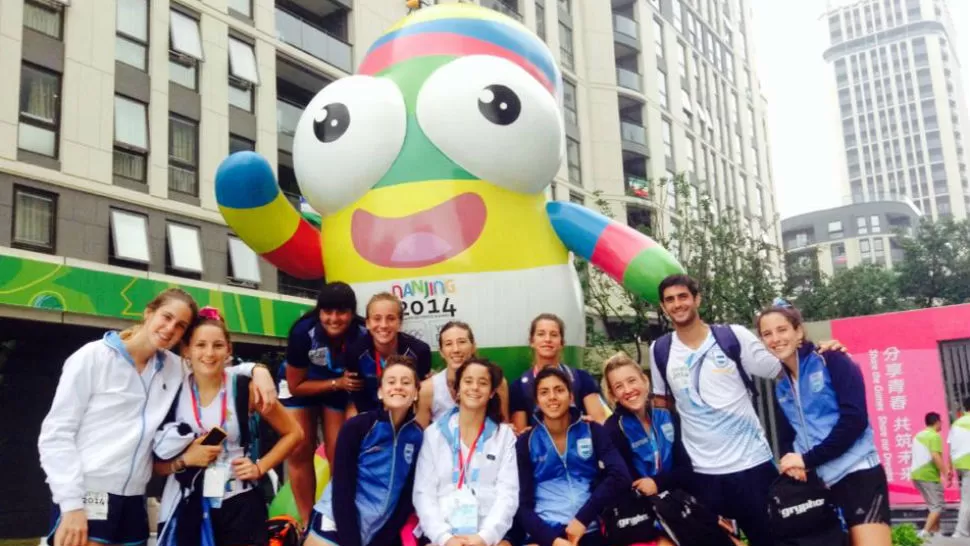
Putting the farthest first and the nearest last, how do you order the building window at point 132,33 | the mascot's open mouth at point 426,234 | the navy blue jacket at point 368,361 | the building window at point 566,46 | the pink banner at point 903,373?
the building window at point 566,46 < the building window at point 132,33 < the pink banner at point 903,373 < the mascot's open mouth at point 426,234 < the navy blue jacket at point 368,361

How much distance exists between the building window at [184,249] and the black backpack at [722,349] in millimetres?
12347

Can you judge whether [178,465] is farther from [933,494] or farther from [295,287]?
[295,287]

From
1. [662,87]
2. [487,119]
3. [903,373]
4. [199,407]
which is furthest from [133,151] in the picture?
[662,87]

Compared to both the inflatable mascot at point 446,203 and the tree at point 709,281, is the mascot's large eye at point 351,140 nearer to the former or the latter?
the inflatable mascot at point 446,203

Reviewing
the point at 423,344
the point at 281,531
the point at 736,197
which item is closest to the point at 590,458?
the point at 423,344

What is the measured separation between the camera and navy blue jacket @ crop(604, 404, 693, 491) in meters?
3.96

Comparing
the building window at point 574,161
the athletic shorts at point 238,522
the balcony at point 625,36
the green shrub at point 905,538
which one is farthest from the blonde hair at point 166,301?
the balcony at point 625,36

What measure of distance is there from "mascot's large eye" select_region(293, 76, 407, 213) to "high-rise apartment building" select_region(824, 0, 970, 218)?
323 feet

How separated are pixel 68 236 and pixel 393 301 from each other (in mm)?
10869

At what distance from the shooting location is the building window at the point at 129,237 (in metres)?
14.0

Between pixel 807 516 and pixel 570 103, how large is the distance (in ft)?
79.7

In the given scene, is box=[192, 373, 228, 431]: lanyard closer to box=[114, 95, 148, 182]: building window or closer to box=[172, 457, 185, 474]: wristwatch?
box=[172, 457, 185, 474]: wristwatch

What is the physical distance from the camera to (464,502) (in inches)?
147

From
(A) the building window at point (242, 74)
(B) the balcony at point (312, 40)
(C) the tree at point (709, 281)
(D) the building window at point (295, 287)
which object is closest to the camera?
(C) the tree at point (709, 281)
